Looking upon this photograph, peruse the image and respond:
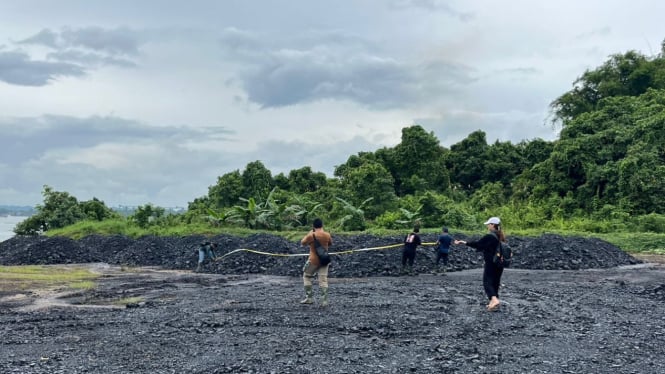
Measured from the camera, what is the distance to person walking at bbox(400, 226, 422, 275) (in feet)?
65.5

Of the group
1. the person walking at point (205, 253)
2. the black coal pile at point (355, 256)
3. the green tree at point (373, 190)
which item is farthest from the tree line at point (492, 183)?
A: the person walking at point (205, 253)

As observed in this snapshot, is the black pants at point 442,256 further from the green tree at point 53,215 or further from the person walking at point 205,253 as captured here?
the green tree at point 53,215

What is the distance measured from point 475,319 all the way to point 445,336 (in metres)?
1.76

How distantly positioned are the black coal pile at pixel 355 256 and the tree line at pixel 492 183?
6.74 m

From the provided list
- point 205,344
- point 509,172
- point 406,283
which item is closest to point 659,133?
point 509,172

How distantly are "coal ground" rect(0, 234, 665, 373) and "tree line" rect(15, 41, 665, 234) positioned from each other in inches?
426

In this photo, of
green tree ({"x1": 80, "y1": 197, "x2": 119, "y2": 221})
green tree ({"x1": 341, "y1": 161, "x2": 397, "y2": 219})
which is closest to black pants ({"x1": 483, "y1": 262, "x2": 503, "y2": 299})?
green tree ({"x1": 341, "y1": 161, "x2": 397, "y2": 219})

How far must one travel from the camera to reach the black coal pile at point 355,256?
72.0 ft

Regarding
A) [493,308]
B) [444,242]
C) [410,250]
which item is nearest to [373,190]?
[444,242]

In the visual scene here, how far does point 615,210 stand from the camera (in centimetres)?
3322

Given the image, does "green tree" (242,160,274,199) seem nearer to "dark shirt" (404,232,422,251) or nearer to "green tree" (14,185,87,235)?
"green tree" (14,185,87,235)

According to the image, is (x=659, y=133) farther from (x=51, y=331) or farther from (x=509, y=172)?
(x=51, y=331)

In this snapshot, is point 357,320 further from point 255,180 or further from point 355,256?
point 255,180

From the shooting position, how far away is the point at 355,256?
22.3 metres
